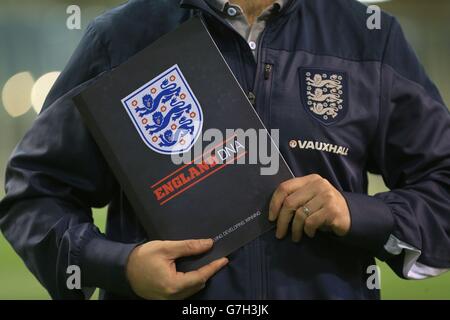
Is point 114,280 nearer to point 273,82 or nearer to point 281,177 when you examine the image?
point 281,177

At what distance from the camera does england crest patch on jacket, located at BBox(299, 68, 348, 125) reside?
107 centimetres

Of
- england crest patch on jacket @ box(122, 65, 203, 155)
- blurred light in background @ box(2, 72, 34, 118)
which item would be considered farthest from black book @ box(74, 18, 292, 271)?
blurred light in background @ box(2, 72, 34, 118)

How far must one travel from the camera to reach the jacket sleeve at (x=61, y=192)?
3.45 ft

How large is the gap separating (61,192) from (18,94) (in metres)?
5.23

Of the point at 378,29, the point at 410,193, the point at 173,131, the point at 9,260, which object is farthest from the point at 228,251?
the point at 9,260

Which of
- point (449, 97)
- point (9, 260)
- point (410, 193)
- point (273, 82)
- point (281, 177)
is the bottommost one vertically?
point (449, 97)

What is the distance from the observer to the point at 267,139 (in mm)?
997

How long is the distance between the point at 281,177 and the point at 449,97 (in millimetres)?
4770

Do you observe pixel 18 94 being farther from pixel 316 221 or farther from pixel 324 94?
pixel 316 221

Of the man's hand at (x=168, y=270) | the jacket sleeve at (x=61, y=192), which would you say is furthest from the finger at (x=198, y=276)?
the jacket sleeve at (x=61, y=192)

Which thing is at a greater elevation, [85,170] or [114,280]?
[85,170]

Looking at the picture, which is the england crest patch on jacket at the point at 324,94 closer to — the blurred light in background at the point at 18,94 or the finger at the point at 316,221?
the finger at the point at 316,221

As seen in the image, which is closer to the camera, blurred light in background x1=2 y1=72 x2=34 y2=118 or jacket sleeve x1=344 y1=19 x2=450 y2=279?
jacket sleeve x1=344 y1=19 x2=450 y2=279

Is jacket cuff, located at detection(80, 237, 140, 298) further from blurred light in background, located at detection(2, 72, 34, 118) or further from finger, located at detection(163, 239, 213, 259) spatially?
blurred light in background, located at detection(2, 72, 34, 118)
